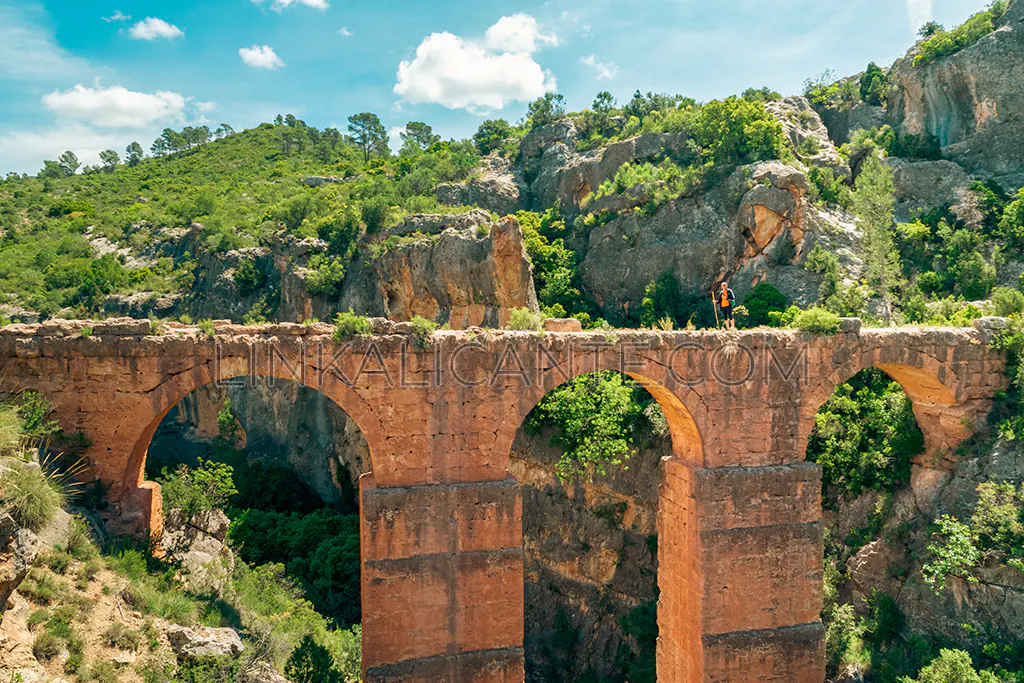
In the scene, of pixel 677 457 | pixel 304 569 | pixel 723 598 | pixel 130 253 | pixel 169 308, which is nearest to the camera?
pixel 723 598

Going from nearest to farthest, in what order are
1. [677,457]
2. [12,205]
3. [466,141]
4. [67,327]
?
[67,327] < [677,457] < [12,205] < [466,141]

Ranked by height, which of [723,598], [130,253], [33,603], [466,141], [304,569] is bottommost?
[304,569]

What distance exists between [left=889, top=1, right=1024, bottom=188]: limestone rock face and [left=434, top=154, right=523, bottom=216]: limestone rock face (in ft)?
63.1

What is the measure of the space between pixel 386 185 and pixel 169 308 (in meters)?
11.9

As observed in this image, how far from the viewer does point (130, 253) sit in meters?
31.3

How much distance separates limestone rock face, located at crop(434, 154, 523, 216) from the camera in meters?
32.3

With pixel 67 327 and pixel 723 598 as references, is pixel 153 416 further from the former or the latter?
pixel 723 598

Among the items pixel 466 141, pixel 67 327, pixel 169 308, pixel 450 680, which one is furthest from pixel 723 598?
pixel 466 141

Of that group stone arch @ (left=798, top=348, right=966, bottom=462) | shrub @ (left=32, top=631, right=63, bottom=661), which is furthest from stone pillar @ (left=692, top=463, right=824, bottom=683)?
shrub @ (left=32, top=631, right=63, bottom=661)

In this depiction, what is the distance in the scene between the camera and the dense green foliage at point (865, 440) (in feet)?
45.8

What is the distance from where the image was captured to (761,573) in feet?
36.1

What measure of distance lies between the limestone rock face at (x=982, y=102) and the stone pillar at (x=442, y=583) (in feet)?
81.5

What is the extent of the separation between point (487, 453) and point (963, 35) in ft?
93.3

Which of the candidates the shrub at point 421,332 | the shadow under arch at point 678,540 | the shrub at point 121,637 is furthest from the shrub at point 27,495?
the shadow under arch at point 678,540
